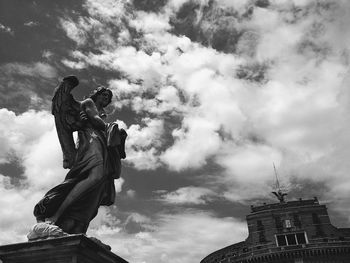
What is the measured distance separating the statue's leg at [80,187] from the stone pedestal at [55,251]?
52 cm

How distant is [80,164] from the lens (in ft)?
16.7

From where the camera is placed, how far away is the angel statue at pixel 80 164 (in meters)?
4.77

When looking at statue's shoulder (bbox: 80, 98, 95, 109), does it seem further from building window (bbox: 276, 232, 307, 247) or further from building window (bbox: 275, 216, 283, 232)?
building window (bbox: 275, 216, 283, 232)

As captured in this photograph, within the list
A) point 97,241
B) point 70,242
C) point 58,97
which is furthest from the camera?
point 58,97

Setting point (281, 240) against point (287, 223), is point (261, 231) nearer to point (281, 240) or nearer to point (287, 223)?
point (281, 240)

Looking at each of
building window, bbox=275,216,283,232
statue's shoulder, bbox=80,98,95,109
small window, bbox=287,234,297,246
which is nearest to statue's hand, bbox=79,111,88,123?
statue's shoulder, bbox=80,98,95,109

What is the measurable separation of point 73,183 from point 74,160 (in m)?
0.39

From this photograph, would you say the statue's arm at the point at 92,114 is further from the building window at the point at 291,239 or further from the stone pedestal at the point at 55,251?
the building window at the point at 291,239

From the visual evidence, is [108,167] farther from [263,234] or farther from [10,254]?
[263,234]

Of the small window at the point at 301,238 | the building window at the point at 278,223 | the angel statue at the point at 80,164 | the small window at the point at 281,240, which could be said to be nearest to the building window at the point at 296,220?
the small window at the point at 301,238

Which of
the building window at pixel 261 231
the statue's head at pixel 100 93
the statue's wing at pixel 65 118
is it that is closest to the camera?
the statue's wing at pixel 65 118

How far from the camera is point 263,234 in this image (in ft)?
181

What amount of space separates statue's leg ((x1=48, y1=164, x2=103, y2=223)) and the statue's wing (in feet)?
1.36

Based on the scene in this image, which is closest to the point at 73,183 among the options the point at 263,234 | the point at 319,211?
the point at 263,234
